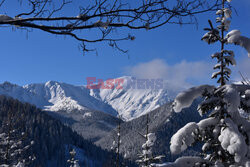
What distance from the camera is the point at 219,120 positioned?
165 inches

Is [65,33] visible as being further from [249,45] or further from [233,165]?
[233,165]

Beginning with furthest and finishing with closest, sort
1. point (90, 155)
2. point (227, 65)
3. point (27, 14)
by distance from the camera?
point (90, 155) < point (227, 65) < point (27, 14)

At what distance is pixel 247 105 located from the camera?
13.4ft

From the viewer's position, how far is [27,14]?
299 centimetres

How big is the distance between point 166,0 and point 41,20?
157 cm

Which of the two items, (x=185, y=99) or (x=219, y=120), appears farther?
(x=219, y=120)

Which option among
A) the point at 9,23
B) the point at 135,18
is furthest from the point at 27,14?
the point at 135,18

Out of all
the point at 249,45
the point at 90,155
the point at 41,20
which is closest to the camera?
the point at 41,20

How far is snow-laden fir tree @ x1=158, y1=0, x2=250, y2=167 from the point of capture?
357cm

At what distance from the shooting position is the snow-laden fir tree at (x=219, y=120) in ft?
11.7

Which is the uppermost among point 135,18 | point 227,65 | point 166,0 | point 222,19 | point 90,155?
point 222,19

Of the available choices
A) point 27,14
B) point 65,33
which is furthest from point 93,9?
point 27,14

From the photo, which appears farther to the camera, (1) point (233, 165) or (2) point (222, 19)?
(2) point (222, 19)

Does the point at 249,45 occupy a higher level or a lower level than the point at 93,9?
lower
